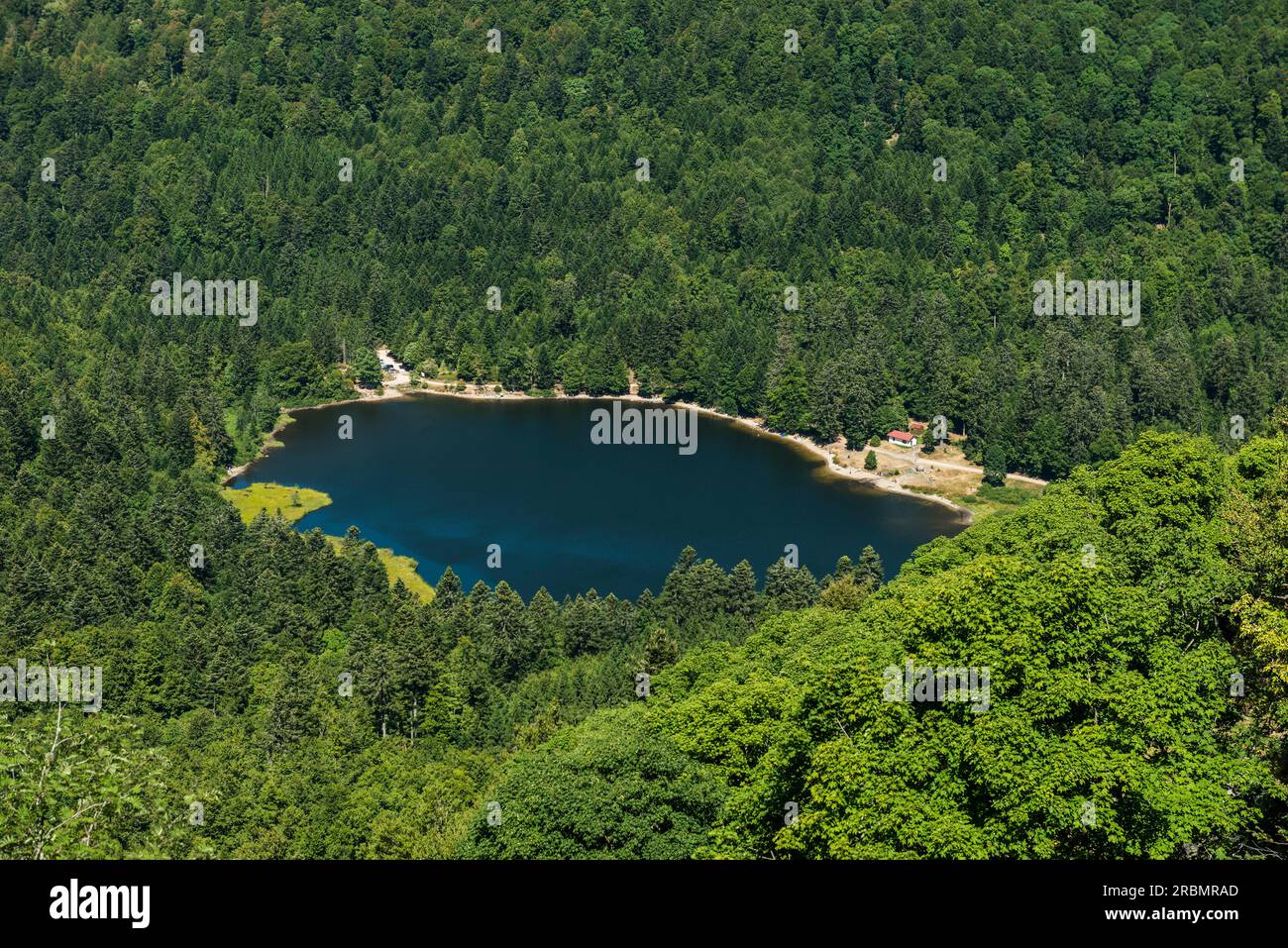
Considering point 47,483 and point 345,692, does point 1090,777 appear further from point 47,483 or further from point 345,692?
point 47,483

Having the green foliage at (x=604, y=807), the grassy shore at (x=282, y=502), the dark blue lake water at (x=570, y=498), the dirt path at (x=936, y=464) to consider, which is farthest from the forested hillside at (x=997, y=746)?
the dirt path at (x=936, y=464)

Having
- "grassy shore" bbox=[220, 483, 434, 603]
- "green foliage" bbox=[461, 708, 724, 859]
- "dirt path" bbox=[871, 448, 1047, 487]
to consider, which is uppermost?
"dirt path" bbox=[871, 448, 1047, 487]

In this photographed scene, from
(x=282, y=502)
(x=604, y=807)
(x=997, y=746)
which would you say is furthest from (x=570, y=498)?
(x=997, y=746)

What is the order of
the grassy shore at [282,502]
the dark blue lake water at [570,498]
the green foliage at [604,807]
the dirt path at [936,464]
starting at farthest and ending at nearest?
the dirt path at [936,464]
the grassy shore at [282,502]
the dark blue lake water at [570,498]
the green foliage at [604,807]

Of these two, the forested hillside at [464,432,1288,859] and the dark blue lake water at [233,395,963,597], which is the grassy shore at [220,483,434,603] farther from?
the forested hillside at [464,432,1288,859]

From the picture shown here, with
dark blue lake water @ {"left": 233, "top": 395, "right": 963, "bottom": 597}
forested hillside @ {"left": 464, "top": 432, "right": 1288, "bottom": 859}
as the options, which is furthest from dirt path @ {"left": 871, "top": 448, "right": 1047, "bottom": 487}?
forested hillside @ {"left": 464, "top": 432, "right": 1288, "bottom": 859}

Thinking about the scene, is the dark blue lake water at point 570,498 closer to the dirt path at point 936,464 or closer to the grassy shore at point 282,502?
the grassy shore at point 282,502

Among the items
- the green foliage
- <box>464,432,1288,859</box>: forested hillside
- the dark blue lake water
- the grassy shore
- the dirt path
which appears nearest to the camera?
<box>464,432,1288,859</box>: forested hillside

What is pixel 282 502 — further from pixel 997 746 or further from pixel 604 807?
pixel 997 746
